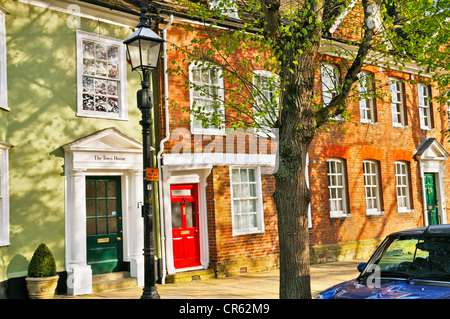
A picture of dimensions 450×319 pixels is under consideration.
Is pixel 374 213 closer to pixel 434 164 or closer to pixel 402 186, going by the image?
pixel 402 186

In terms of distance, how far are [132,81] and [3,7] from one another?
11.0 ft

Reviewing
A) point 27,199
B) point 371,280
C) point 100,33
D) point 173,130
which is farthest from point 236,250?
point 371,280

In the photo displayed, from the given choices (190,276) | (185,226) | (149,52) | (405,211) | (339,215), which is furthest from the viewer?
(405,211)

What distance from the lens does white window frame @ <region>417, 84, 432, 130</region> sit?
19766 millimetres

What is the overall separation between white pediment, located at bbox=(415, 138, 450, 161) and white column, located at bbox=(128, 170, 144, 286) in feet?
39.5

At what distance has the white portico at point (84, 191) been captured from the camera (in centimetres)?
1074

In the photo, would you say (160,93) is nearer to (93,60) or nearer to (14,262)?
(93,60)

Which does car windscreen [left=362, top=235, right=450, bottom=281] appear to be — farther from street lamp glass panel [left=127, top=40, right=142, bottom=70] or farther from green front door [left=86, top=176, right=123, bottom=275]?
green front door [left=86, top=176, right=123, bottom=275]

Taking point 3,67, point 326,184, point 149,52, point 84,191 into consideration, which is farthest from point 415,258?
point 326,184

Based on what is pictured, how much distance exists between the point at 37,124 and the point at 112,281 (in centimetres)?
394

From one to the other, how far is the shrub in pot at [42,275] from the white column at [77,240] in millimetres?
666

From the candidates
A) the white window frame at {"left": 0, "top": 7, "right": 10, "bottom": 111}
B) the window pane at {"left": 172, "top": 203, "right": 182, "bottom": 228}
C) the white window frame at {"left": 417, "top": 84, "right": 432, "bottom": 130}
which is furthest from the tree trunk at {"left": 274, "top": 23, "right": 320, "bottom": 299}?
the white window frame at {"left": 417, "top": 84, "right": 432, "bottom": 130}

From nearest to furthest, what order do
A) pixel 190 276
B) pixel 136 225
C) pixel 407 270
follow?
1. pixel 407 270
2. pixel 136 225
3. pixel 190 276

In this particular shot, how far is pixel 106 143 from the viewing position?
11438 millimetres
